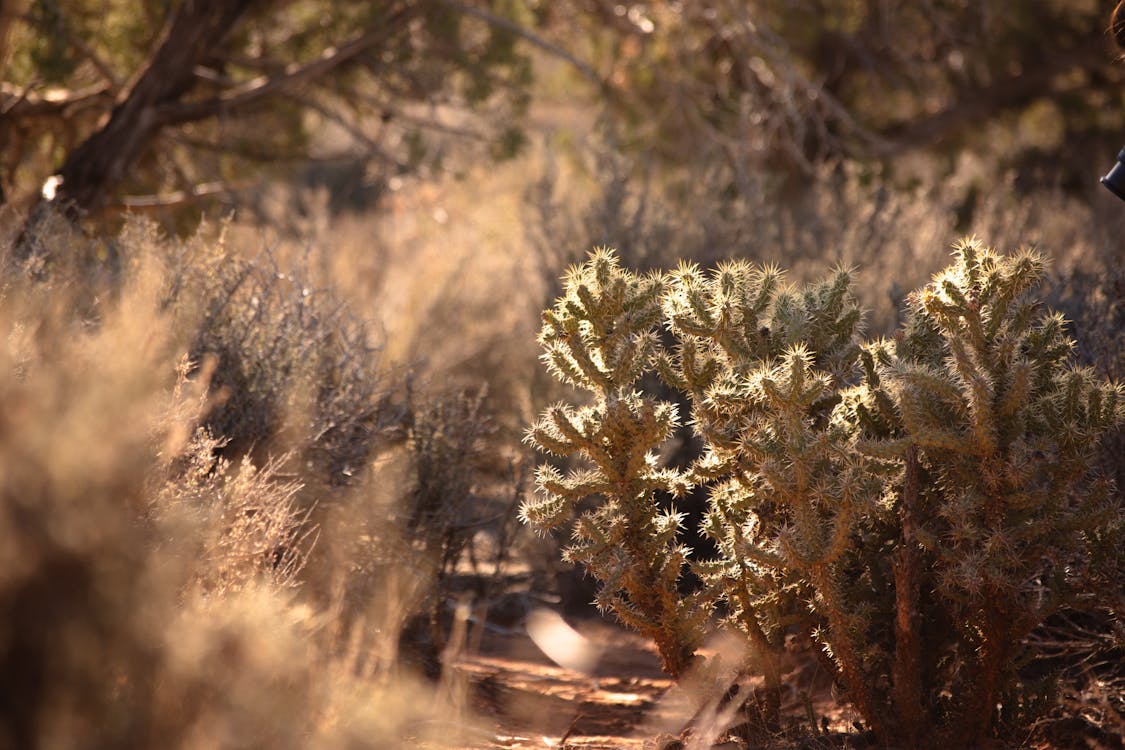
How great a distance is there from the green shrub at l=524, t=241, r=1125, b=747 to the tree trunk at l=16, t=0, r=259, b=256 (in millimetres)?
4348

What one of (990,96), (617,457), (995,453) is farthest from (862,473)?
(990,96)

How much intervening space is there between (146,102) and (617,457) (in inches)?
198

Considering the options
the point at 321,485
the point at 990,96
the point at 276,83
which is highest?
the point at 990,96

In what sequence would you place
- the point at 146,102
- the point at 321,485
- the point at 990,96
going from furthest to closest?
the point at 990,96
the point at 146,102
the point at 321,485

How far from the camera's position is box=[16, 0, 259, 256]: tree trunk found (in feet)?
21.8

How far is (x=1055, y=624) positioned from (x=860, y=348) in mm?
1479

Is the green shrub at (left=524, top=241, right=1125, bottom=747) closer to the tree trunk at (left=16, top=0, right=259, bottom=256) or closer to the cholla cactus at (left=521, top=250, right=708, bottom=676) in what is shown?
the cholla cactus at (left=521, top=250, right=708, bottom=676)

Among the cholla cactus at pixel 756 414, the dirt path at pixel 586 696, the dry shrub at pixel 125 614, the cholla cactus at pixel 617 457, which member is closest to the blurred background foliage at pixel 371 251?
the dry shrub at pixel 125 614

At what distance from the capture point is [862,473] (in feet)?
9.62

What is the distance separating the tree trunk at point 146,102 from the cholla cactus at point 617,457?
4203 millimetres

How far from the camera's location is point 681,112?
9070mm

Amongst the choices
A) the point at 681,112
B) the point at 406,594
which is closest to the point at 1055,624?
the point at 406,594

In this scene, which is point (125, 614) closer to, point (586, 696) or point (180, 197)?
point (586, 696)

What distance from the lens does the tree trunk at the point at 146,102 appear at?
6.64 metres
